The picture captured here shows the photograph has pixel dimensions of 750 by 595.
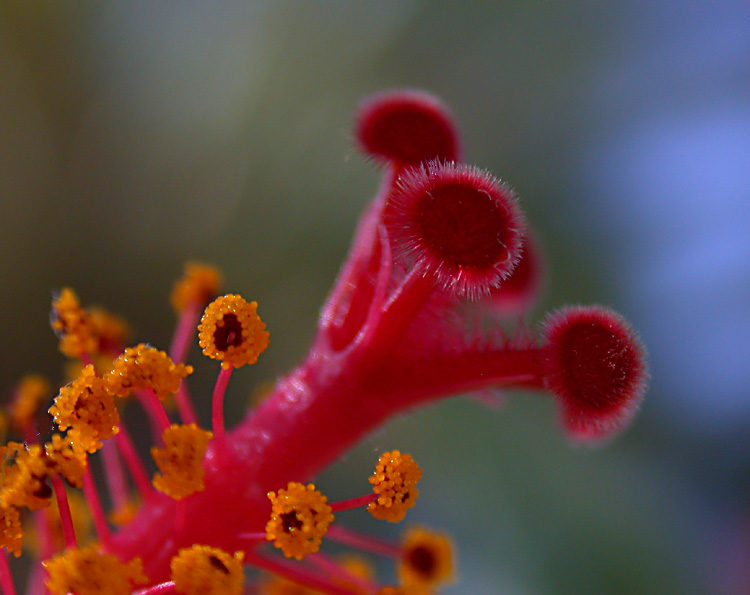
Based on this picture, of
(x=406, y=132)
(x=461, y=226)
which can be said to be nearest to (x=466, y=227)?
(x=461, y=226)

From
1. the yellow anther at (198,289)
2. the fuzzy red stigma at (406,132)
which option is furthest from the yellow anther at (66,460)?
the fuzzy red stigma at (406,132)

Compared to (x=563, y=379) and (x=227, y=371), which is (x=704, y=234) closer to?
(x=563, y=379)

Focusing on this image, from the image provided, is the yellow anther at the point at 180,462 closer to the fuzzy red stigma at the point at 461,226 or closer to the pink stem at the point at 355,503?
the pink stem at the point at 355,503

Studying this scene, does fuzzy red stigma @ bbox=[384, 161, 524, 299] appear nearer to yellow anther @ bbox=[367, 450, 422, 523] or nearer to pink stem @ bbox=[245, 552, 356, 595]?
yellow anther @ bbox=[367, 450, 422, 523]

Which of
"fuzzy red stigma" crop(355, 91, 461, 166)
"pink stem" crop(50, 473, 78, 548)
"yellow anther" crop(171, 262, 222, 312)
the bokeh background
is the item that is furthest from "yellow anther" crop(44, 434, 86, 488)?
the bokeh background

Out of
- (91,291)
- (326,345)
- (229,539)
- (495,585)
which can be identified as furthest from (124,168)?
(495,585)
